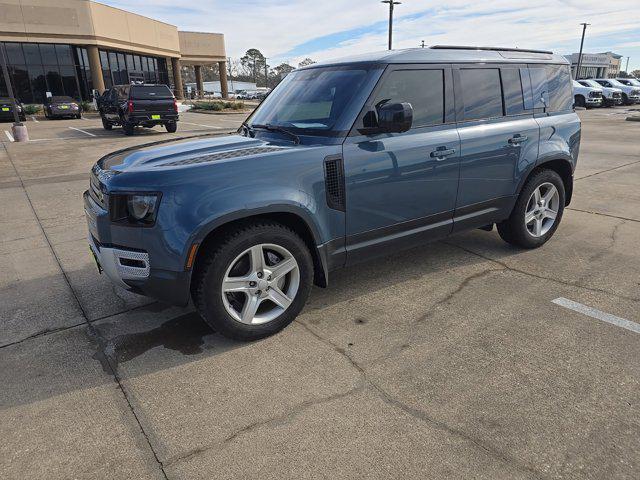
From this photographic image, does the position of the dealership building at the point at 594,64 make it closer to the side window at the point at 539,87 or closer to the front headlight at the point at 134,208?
the side window at the point at 539,87

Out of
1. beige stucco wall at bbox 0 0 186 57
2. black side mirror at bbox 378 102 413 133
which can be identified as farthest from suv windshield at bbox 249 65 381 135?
beige stucco wall at bbox 0 0 186 57

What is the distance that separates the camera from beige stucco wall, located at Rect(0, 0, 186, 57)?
33781 mm

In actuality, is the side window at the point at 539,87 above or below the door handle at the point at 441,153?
above

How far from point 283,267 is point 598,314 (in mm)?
2406

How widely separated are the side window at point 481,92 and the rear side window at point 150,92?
16.0 metres

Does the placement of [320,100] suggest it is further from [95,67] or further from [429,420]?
[95,67]

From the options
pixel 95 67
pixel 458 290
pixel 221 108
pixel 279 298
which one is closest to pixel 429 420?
pixel 279 298

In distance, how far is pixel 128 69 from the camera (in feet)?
141

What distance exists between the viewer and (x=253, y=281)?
3219 millimetres

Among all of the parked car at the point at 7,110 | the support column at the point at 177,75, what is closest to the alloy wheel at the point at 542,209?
the parked car at the point at 7,110

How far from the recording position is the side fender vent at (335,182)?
3307mm

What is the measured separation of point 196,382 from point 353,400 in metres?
0.97

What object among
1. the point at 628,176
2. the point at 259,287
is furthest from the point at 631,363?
the point at 628,176

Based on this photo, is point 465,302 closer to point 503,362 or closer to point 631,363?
point 503,362
